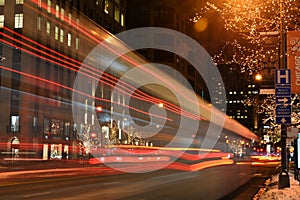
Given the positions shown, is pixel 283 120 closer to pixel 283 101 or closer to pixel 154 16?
pixel 283 101

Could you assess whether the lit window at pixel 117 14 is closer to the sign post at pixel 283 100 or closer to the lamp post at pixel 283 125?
the lamp post at pixel 283 125

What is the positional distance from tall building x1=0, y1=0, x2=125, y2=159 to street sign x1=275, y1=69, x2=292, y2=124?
7465mm

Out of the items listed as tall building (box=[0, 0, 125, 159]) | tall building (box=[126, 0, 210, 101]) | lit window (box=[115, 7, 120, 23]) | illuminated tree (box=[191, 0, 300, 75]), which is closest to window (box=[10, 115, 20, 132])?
tall building (box=[0, 0, 125, 159])

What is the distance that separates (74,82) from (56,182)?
674 centimetres

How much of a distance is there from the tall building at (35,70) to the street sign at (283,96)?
7465 millimetres

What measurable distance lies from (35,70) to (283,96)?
970 centimetres

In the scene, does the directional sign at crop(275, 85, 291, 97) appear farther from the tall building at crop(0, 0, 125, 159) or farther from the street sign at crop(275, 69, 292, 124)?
the tall building at crop(0, 0, 125, 159)

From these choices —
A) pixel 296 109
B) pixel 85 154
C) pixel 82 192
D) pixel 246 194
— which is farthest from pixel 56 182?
pixel 296 109

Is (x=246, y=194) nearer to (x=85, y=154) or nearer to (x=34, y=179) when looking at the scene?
(x=34, y=179)

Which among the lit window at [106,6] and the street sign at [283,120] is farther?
the lit window at [106,6]

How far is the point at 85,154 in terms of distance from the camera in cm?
A: 3394

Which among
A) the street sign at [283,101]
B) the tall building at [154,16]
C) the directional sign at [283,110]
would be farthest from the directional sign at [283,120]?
the tall building at [154,16]

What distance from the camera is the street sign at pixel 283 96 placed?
17000 millimetres

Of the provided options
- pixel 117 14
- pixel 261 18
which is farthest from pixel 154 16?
pixel 261 18
